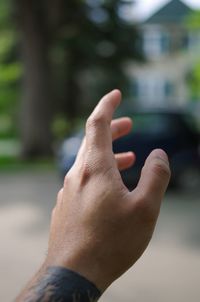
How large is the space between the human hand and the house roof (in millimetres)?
41614

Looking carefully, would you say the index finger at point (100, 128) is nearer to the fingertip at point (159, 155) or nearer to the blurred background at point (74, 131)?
the fingertip at point (159, 155)

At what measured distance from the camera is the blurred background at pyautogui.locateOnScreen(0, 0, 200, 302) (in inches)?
223

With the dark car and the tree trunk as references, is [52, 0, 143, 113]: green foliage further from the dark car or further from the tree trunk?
the dark car

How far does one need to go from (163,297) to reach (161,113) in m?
6.58

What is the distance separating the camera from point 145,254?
20.3 feet

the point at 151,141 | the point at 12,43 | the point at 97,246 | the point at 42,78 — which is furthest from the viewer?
the point at 12,43

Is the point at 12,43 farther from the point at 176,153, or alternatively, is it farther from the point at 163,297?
the point at 163,297

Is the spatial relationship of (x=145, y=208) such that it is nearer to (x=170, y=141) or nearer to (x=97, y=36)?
(x=170, y=141)

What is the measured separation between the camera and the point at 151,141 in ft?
34.3

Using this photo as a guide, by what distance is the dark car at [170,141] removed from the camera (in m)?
10.6

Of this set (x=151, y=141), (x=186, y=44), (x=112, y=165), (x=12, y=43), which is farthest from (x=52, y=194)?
(x=186, y=44)

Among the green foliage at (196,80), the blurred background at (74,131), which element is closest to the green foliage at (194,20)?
the blurred background at (74,131)

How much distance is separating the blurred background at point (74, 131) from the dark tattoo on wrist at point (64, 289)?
3.70m

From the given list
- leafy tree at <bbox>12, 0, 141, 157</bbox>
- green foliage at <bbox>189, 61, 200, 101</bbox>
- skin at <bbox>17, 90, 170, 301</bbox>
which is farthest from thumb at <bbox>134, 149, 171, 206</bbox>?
green foliage at <bbox>189, 61, 200, 101</bbox>
